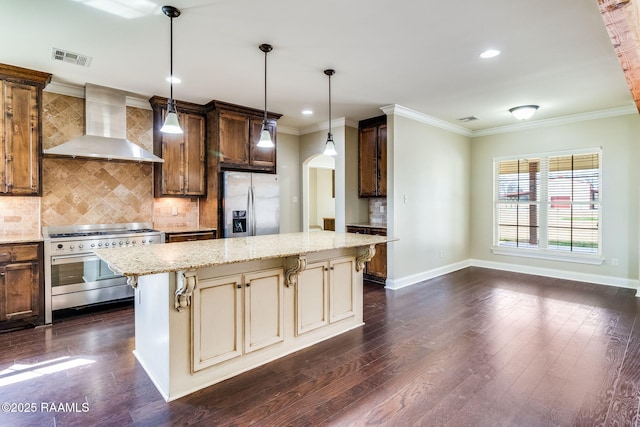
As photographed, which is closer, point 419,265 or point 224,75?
point 224,75

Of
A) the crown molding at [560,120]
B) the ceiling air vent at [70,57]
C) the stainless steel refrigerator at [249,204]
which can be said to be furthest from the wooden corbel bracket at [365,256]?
the crown molding at [560,120]

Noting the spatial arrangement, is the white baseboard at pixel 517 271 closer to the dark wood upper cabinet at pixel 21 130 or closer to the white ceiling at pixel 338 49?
the white ceiling at pixel 338 49

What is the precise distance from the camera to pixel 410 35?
2832mm

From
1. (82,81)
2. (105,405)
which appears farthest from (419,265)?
(82,81)

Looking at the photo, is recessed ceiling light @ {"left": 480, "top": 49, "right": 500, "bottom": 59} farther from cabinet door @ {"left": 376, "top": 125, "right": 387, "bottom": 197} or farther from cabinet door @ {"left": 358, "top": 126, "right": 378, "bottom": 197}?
cabinet door @ {"left": 358, "top": 126, "right": 378, "bottom": 197}

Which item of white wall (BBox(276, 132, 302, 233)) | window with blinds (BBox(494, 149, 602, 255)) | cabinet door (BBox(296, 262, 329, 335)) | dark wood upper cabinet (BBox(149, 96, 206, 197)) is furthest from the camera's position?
white wall (BBox(276, 132, 302, 233))

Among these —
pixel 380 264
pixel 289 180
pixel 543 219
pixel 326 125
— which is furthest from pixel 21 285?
pixel 543 219

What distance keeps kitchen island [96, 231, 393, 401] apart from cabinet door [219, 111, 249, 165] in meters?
2.08

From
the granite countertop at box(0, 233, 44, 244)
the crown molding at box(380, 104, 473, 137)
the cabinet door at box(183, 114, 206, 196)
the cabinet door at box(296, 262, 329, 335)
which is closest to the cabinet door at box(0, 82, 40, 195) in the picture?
the granite countertop at box(0, 233, 44, 244)

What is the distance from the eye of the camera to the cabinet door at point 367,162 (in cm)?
554

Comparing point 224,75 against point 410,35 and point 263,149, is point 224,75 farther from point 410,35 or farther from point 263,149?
point 410,35

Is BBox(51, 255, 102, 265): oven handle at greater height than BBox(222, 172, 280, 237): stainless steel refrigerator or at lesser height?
lesser

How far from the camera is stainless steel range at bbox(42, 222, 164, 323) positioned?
3.60 meters

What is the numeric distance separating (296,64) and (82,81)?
2.60 meters
